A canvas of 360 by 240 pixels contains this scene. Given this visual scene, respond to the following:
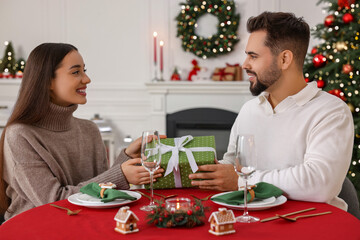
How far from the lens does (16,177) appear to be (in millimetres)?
1843

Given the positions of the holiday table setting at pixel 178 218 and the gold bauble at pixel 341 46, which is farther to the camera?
the gold bauble at pixel 341 46

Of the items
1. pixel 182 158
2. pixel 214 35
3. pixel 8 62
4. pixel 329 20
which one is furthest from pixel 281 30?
pixel 8 62

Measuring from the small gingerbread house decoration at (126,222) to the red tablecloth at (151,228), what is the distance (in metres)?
0.01

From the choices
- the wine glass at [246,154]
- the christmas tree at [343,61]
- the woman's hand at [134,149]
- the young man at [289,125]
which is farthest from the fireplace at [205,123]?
the wine glass at [246,154]

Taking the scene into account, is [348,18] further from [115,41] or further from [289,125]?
[115,41]

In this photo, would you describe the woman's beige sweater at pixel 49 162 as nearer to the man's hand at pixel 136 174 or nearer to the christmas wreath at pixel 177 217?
the man's hand at pixel 136 174

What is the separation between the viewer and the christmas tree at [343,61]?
373cm

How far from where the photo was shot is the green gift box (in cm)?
175

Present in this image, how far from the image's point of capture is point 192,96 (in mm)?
5250

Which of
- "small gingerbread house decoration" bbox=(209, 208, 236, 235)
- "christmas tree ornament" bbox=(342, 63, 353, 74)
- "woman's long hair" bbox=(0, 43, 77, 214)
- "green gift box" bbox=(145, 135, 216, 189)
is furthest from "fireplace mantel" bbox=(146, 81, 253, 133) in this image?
"small gingerbread house decoration" bbox=(209, 208, 236, 235)

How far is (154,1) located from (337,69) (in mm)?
2408

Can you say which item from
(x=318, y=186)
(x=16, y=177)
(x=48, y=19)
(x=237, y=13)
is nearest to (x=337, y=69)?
(x=237, y=13)

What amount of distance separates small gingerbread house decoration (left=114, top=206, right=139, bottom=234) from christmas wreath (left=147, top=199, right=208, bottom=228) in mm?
62

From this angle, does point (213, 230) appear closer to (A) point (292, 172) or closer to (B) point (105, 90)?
(A) point (292, 172)
